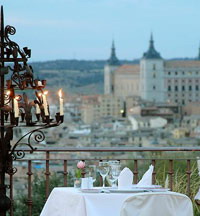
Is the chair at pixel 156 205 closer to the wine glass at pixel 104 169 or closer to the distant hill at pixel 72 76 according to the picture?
the wine glass at pixel 104 169

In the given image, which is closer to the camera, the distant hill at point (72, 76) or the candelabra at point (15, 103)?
the candelabra at point (15, 103)

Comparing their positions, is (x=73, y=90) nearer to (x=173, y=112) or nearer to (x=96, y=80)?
(x=96, y=80)

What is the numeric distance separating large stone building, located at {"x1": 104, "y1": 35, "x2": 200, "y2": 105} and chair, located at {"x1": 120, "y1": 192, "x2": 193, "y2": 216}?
108048mm

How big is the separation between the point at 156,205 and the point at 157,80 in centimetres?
11249

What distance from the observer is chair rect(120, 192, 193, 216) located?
155 inches

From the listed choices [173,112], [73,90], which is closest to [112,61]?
[73,90]

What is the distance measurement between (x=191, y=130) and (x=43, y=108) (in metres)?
76.2

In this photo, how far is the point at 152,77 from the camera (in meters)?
117

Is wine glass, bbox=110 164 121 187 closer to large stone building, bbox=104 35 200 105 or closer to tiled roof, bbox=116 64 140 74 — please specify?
large stone building, bbox=104 35 200 105

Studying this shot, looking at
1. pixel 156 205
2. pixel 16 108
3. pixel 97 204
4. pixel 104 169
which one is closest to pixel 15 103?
pixel 16 108

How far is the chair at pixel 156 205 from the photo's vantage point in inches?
155

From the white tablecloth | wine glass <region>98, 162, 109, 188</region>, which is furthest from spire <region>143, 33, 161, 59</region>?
the white tablecloth

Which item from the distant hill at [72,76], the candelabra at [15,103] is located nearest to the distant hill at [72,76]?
the distant hill at [72,76]

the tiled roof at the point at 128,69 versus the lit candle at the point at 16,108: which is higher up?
the tiled roof at the point at 128,69
